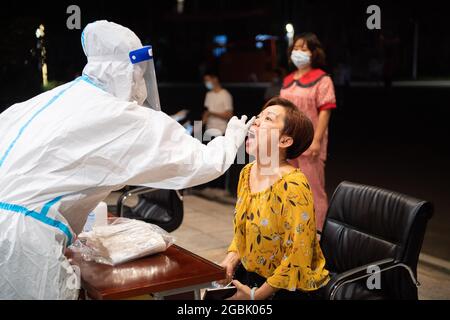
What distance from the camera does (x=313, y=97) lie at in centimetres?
432

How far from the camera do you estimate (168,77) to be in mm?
40875

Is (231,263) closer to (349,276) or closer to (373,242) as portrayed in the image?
(349,276)

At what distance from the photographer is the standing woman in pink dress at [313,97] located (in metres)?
4.30

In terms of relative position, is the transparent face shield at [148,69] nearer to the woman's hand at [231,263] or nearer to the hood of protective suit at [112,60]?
the hood of protective suit at [112,60]

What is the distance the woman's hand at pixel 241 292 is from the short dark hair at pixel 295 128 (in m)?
0.58

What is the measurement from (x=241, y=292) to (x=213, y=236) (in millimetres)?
2822

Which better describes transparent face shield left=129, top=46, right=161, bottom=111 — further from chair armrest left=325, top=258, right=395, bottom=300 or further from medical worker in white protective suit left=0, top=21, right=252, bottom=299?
chair armrest left=325, top=258, right=395, bottom=300

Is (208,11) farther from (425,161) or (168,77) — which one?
(425,161)

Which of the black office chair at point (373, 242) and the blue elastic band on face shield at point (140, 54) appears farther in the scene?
the black office chair at point (373, 242)

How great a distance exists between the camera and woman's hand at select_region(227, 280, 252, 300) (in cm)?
224

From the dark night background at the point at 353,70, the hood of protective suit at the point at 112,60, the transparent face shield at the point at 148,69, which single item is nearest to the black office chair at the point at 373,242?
the transparent face shield at the point at 148,69

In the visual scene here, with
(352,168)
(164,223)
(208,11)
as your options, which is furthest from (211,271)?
(208,11)

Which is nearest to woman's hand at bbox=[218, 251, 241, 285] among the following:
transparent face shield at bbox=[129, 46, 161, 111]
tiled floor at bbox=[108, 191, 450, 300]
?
transparent face shield at bbox=[129, 46, 161, 111]

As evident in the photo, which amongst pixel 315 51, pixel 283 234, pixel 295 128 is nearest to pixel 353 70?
pixel 315 51
